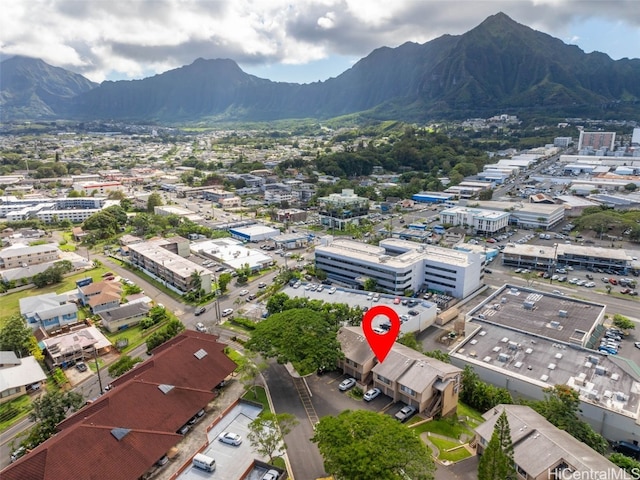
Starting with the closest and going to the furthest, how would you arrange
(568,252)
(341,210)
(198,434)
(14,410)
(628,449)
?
(628,449) < (198,434) < (14,410) < (568,252) < (341,210)

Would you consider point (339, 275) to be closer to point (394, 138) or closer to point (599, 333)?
point (599, 333)

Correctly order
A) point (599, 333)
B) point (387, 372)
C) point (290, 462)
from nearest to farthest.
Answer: point (290, 462) → point (387, 372) → point (599, 333)

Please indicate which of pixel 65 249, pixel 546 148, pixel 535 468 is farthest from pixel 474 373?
pixel 546 148

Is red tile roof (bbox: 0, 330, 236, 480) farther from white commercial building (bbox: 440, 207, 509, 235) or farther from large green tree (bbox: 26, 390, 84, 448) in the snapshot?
white commercial building (bbox: 440, 207, 509, 235)

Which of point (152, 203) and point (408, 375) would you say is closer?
point (408, 375)

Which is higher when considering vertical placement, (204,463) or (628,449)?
(204,463)

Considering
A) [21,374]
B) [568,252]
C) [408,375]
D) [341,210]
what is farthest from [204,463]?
[341,210]

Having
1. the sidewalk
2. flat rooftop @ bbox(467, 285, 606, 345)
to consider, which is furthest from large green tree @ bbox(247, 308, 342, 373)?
flat rooftop @ bbox(467, 285, 606, 345)

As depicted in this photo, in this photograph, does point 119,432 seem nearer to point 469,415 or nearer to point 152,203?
point 469,415
